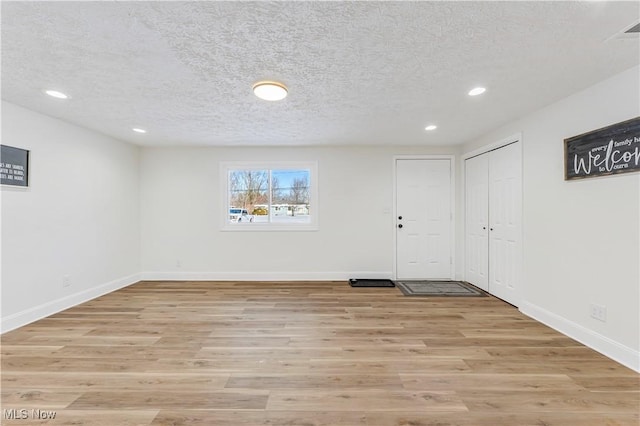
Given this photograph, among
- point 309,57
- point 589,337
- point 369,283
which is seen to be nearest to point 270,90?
point 309,57

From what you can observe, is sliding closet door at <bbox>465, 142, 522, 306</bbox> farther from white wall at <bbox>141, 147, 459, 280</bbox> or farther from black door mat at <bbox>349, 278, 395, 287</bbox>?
black door mat at <bbox>349, 278, 395, 287</bbox>

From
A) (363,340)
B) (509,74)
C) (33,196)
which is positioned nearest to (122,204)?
(33,196)

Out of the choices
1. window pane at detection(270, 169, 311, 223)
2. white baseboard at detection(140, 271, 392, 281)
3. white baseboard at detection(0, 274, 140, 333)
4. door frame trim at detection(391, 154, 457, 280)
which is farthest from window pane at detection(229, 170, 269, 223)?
door frame trim at detection(391, 154, 457, 280)

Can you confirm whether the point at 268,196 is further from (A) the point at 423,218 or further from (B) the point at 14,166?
(B) the point at 14,166

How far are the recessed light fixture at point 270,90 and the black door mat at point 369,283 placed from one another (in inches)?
128

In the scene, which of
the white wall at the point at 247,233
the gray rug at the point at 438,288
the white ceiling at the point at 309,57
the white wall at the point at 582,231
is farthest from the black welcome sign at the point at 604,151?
the white wall at the point at 247,233

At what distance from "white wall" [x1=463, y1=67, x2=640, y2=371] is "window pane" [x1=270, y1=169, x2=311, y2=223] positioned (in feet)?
10.8

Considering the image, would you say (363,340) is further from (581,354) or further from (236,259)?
(236,259)

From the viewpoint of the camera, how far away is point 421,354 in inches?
93.3

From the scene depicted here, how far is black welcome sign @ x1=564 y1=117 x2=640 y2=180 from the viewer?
2.20 meters

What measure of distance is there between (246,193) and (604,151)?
4.74 meters

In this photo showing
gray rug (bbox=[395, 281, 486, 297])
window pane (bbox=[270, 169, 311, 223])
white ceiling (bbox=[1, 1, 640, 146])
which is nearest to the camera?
white ceiling (bbox=[1, 1, 640, 146])

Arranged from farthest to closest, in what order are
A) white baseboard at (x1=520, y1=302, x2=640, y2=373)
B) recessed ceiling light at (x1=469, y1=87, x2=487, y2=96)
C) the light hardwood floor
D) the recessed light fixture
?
recessed ceiling light at (x1=469, y1=87, x2=487, y2=96)
the recessed light fixture
white baseboard at (x1=520, y1=302, x2=640, y2=373)
the light hardwood floor

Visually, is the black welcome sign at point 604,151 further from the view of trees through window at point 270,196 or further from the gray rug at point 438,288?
the view of trees through window at point 270,196
